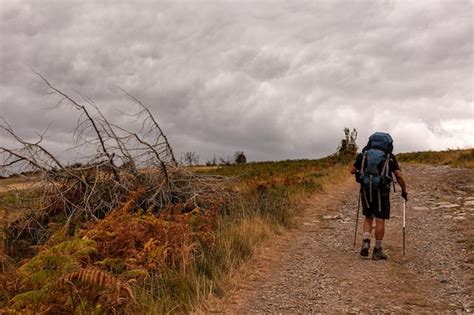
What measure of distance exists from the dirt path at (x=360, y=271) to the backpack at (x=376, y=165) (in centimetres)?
115

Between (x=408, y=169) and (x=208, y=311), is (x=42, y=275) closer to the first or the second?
(x=208, y=311)

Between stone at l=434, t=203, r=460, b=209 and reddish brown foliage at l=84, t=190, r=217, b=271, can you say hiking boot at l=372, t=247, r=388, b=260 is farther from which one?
stone at l=434, t=203, r=460, b=209

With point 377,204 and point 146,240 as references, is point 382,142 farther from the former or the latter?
point 146,240

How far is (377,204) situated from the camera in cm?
783

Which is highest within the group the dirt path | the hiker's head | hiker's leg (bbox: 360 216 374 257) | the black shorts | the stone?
the hiker's head

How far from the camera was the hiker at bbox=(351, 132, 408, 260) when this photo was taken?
303 inches

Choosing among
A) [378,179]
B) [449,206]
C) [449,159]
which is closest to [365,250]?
[378,179]

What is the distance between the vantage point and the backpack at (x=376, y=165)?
770 centimetres

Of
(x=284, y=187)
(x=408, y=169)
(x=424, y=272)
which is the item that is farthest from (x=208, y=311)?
(x=408, y=169)

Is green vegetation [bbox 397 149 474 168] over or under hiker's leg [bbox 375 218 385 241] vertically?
over

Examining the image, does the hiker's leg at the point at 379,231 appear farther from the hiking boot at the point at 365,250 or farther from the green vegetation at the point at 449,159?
the green vegetation at the point at 449,159

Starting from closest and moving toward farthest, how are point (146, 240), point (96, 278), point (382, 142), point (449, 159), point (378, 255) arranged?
point (96, 278) < point (146, 240) < point (378, 255) < point (382, 142) < point (449, 159)

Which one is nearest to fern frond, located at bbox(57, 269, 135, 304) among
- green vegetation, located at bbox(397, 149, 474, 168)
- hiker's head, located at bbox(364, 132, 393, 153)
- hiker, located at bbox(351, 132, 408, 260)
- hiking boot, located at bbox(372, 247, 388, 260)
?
hiking boot, located at bbox(372, 247, 388, 260)

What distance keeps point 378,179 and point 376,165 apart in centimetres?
22
